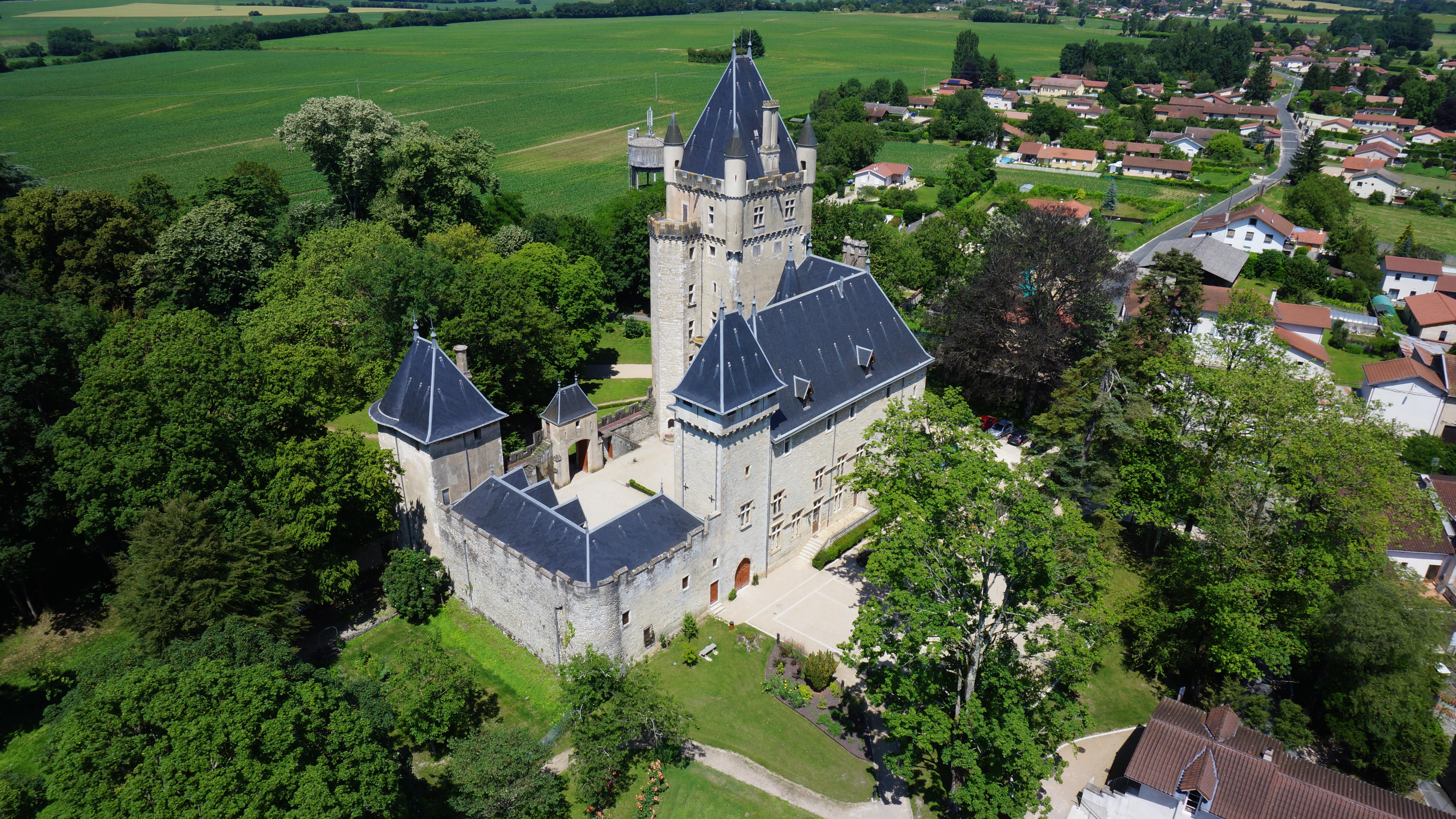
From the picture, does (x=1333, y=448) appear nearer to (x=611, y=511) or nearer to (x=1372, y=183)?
(x=611, y=511)

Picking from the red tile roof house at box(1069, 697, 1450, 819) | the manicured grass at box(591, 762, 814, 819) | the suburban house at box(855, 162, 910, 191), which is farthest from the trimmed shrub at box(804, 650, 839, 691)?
the suburban house at box(855, 162, 910, 191)

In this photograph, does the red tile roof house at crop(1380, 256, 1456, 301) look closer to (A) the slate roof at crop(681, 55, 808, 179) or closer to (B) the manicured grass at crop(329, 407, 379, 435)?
(A) the slate roof at crop(681, 55, 808, 179)

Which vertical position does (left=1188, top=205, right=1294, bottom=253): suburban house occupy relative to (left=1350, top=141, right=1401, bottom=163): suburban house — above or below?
below

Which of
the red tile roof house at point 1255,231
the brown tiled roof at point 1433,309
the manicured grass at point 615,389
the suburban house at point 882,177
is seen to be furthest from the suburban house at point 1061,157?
the manicured grass at point 615,389

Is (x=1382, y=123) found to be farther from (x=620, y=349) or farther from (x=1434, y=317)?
(x=620, y=349)

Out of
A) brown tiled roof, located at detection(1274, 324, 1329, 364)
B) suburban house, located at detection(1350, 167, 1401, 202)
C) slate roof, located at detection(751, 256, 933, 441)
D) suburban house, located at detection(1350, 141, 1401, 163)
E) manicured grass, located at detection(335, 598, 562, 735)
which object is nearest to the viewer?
manicured grass, located at detection(335, 598, 562, 735)

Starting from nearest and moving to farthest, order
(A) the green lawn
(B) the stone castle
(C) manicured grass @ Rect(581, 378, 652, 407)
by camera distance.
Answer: (A) the green lawn
(B) the stone castle
(C) manicured grass @ Rect(581, 378, 652, 407)

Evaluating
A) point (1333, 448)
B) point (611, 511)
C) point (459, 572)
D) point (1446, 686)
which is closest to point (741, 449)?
point (611, 511)
